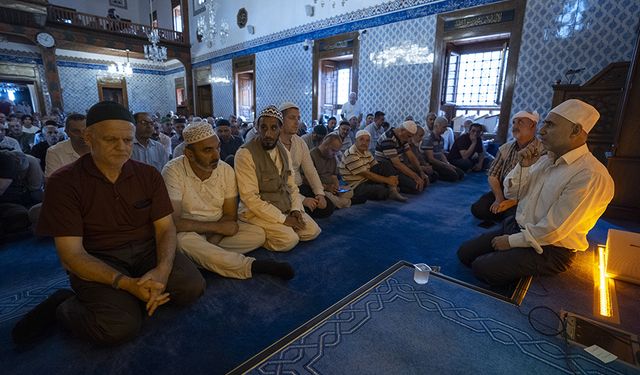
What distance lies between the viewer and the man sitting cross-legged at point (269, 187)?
2.57 meters

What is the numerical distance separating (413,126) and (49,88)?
40.3 ft

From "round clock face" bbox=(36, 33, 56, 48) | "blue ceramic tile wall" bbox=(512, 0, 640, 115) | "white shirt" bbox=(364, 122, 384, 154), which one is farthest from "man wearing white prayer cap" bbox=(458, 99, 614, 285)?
"round clock face" bbox=(36, 33, 56, 48)

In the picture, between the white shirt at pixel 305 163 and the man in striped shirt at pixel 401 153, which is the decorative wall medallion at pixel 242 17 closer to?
the man in striped shirt at pixel 401 153

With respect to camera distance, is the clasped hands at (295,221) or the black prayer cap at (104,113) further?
the clasped hands at (295,221)

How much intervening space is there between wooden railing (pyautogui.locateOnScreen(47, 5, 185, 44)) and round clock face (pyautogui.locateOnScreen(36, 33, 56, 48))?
0.48 metres

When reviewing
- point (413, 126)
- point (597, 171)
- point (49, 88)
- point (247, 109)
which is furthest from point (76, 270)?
point (49, 88)

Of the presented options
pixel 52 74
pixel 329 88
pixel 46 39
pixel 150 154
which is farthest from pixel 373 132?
pixel 52 74

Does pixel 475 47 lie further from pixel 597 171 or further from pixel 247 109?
pixel 247 109

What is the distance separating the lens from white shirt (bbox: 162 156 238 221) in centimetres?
219

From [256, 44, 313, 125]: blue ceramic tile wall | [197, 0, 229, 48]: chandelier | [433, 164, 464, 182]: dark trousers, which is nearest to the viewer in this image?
[433, 164, 464, 182]: dark trousers

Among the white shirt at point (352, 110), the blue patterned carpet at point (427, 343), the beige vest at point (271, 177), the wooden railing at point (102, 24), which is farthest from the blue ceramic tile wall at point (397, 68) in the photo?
the wooden railing at point (102, 24)

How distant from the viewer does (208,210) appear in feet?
7.65

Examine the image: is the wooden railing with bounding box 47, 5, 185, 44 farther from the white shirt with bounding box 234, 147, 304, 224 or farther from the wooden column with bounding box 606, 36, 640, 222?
the wooden column with bounding box 606, 36, 640, 222

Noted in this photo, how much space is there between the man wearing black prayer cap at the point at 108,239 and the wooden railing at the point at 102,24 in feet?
40.3
